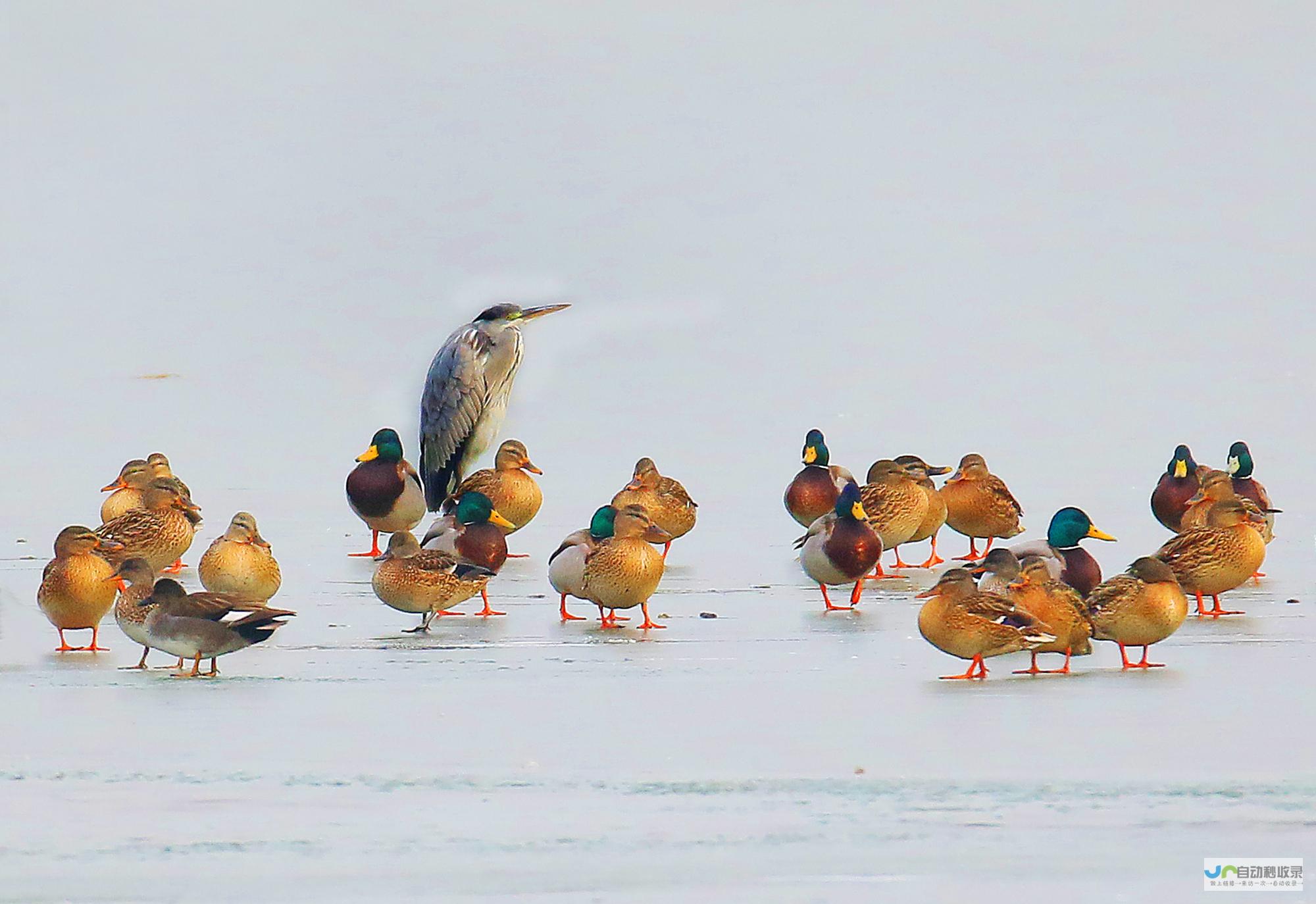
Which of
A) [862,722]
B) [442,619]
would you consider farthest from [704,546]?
[862,722]

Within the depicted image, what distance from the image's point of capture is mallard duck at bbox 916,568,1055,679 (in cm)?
674

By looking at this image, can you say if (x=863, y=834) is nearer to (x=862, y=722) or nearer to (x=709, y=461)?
(x=862, y=722)

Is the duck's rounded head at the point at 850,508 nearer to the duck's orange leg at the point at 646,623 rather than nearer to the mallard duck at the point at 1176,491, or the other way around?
the duck's orange leg at the point at 646,623

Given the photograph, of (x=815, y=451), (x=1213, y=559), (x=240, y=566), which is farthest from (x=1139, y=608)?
(x=240, y=566)

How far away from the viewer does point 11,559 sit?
954 centimetres

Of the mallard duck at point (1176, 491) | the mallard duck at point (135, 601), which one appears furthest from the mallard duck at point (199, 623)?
the mallard duck at point (1176, 491)

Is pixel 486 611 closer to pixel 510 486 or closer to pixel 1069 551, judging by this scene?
pixel 510 486

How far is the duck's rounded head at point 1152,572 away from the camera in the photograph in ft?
23.1

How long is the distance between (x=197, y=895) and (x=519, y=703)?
80.3 inches

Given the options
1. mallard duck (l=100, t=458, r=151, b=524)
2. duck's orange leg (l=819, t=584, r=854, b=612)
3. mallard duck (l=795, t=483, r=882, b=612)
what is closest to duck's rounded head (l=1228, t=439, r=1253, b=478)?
mallard duck (l=795, t=483, r=882, b=612)

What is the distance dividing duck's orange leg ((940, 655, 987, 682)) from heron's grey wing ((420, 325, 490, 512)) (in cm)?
610

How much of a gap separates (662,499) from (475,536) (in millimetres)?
1299

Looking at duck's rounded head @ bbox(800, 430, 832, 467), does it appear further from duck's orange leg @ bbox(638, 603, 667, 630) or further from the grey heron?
the grey heron

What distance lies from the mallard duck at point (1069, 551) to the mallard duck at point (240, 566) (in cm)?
306
